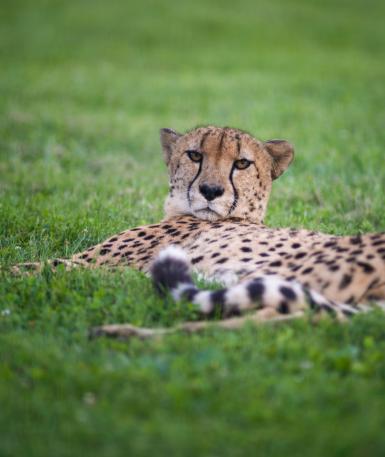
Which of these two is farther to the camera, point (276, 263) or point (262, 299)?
point (276, 263)

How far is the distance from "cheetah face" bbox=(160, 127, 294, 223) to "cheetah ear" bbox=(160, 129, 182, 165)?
0.43ft

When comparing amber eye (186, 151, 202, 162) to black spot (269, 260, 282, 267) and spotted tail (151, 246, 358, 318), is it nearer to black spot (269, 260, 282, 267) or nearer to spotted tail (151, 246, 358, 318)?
black spot (269, 260, 282, 267)

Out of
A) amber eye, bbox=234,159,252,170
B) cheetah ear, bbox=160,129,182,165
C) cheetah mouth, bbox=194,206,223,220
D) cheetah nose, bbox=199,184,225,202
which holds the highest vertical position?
cheetah ear, bbox=160,129,182,165

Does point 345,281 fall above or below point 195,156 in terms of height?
below

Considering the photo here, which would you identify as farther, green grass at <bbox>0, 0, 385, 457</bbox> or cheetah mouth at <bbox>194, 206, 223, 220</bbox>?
cheetah mouth at <bbox>194, 206, 223, 220</bbox>

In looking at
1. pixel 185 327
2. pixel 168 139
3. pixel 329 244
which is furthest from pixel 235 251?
pixel 168 139

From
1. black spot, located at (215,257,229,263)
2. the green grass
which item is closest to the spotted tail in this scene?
the green grass

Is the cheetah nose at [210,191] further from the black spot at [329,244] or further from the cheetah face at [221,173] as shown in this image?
the black spot at [329,244]

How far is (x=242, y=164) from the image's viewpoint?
466cm

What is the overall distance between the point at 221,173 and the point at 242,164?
194 mm

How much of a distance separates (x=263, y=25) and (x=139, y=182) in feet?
62.1

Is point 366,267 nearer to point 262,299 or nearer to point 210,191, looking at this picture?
point 262,299

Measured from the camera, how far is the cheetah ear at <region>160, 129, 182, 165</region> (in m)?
5.11

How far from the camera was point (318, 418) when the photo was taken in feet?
7.66
